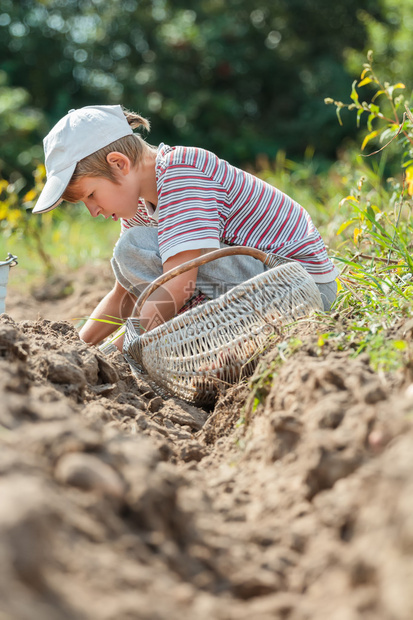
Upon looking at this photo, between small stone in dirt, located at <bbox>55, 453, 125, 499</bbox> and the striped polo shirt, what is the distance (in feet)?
4.12

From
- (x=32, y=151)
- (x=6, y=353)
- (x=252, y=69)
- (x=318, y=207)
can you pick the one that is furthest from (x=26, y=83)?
(x=6, y=353)

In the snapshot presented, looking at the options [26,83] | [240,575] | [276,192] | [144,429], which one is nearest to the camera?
[240,575]

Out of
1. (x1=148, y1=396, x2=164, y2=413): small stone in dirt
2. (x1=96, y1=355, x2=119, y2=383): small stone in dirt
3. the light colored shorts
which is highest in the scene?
the light colored shorts

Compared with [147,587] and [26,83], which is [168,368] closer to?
[147,587]

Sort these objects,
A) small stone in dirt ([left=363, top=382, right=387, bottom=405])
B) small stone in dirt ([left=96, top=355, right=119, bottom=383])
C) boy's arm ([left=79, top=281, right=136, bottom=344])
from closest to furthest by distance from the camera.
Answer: small stone in dirt ([left=363, top=382, right=387, bottom=405]) → small stone in dirt ([left=96, top=355, right=119, bottom=383]) → boy's arm ([left=79, top=281, right=136, bottom=344])

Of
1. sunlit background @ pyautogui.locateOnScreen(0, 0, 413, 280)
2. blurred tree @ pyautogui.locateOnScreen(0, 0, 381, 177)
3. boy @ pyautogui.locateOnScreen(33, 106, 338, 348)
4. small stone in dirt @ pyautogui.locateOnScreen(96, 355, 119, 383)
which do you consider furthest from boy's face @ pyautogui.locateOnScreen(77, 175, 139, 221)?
blurred tree @ pyautogui.locateOnScreen(0, 0, 381, 177)

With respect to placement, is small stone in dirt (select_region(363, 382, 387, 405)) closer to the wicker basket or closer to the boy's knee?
the wicker basket

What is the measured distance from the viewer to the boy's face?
2.31 metres

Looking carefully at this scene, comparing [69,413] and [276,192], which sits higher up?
[276,192]

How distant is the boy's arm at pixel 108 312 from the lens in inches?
104

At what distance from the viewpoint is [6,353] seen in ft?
5.10

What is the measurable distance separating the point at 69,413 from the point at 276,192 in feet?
5.09

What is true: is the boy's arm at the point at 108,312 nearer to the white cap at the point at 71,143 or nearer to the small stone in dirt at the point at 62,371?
the white cap at the point at 71,143

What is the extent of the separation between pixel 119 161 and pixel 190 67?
996 cm
